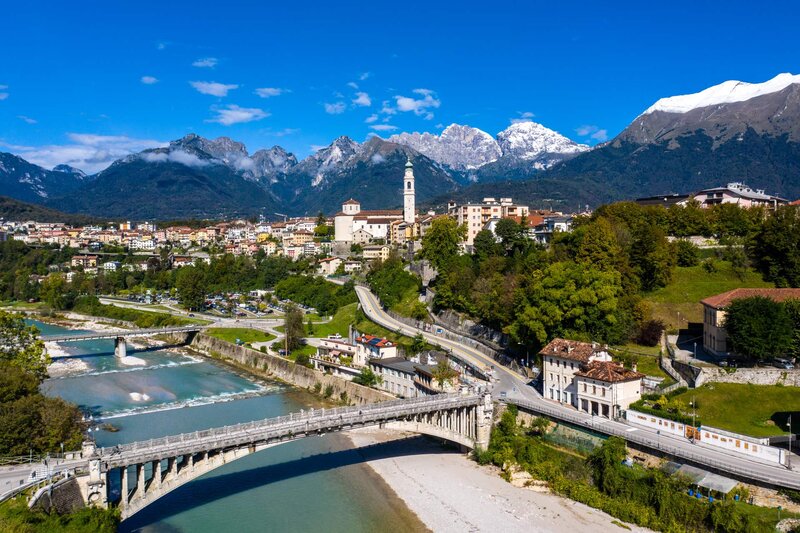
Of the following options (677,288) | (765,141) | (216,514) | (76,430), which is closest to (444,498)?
(216,514)

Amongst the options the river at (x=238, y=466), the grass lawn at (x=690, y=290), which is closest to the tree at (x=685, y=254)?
the grass lawn at (x=690, y=290)

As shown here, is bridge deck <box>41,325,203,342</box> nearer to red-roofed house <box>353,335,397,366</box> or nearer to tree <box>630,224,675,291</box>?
red-roofed house <box>353,335,397,366</box>

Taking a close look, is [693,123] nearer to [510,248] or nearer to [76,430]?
[510,248]

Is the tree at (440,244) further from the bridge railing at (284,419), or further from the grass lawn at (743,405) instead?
the grass lawn at (743,405)

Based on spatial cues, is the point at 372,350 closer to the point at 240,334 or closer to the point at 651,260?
the point at 651,260

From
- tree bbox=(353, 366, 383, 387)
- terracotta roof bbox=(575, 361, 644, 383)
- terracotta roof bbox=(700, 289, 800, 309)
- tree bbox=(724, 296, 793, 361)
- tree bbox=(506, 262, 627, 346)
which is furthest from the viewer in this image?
tree bbox=(353, 366, 383, 387)

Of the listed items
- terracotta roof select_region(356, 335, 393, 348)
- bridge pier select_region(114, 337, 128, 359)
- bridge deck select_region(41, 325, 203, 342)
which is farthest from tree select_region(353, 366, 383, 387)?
bridge deck select_region(41, 325, 203, 342)

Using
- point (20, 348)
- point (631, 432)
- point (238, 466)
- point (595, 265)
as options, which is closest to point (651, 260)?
point (595, 265)
